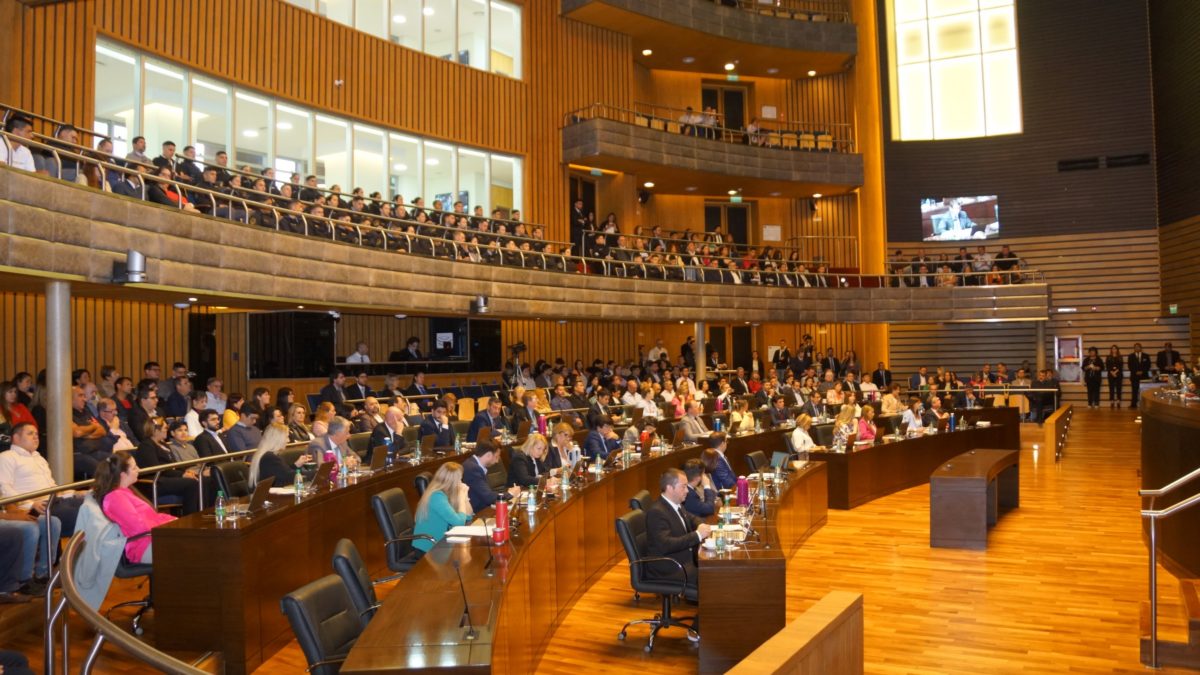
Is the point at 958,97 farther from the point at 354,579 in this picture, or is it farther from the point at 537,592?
the point at 354,579

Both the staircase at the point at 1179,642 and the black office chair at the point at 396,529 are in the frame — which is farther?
the black office chair at the point at 396,529

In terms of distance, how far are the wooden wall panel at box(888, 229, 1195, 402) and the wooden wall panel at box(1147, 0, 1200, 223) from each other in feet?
4.59

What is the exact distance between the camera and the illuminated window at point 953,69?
82.4ft

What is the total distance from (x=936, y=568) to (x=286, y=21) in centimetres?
1309

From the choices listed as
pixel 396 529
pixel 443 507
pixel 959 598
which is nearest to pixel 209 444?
pixel 396 529

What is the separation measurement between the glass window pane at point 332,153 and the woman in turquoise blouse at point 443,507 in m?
11.4

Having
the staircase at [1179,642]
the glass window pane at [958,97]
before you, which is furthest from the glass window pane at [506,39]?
the staircase at [1179,642]

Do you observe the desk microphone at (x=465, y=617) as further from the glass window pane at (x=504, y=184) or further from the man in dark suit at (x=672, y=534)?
the glass window pane at (x=504, y=184)

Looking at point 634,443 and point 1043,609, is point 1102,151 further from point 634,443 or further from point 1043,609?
point 1043,609

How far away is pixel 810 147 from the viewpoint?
24891 mm

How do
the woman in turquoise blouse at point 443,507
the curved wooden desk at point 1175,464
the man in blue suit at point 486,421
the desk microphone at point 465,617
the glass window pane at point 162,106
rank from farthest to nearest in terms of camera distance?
the glass window pane at point 162,106 → the man in blue suit at point 486,421 → the curved wooden desk at point 1175,464 → the woman in turquoise blouse at point 443,507 → the desk microphone at point 465,617

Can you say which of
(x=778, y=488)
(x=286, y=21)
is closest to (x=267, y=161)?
(x=286, y=21)

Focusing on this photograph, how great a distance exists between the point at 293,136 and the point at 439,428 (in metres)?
7.68

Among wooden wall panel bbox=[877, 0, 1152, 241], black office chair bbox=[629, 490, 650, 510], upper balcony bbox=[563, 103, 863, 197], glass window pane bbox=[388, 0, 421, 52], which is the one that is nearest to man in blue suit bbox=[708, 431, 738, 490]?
black office chair bbox=[629, 490, 650, 510]
